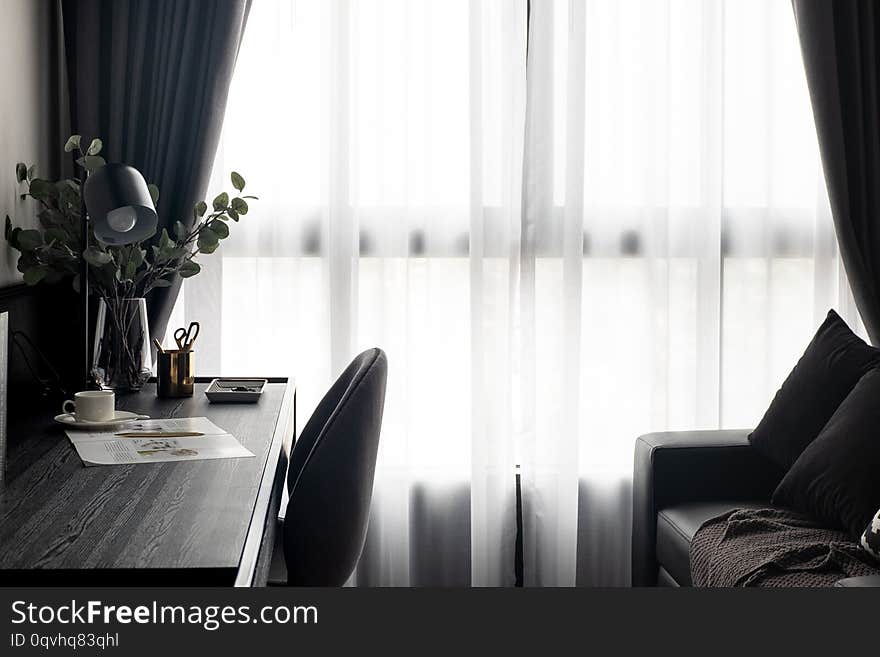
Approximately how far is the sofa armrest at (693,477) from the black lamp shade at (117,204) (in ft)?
4.78

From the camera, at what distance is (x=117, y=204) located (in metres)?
1.86

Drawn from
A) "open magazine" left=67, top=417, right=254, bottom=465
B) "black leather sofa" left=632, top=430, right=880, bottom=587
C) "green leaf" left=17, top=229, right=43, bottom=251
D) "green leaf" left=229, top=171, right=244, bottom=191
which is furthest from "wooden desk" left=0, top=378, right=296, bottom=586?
"black leather sofa" left=632, top=430, right=880, bottom=587

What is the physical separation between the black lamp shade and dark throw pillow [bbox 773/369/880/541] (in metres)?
1.62

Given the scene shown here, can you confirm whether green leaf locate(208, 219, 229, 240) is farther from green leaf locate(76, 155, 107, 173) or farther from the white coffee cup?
the white coffee cup

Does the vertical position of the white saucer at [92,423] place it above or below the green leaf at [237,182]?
below

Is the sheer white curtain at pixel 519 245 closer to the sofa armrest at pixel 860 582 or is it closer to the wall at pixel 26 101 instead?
the wall at pixel 26 101

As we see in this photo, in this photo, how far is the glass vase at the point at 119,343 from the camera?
2158mm

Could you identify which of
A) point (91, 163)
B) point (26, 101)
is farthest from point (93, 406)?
point (26, 101)

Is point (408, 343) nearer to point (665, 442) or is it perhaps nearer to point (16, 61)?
point (665, 442)

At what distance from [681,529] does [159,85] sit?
6.32 feet

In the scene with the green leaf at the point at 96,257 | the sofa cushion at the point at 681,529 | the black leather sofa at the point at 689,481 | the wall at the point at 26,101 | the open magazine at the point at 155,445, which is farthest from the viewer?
the black leather sofa at the point at 689,481

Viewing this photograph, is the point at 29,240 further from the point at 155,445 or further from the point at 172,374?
the point at 155,445

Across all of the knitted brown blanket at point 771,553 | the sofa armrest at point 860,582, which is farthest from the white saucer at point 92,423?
the sofa armrest at point 860,582

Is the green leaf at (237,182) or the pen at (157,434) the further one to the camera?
the green leaf at (237,182)
